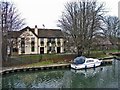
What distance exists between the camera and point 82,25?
45219mm

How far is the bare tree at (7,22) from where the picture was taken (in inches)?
1451

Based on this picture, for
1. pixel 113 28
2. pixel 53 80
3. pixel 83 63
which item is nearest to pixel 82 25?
pixel 83 63

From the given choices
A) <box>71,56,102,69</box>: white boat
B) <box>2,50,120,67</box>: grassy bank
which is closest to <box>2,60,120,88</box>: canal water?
<box>71,56,102,69</box>: white boat

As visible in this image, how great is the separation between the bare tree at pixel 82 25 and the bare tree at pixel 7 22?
985 cm

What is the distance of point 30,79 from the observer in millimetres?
29641

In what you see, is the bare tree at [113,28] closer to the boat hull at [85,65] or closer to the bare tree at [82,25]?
the bare tree at [82,25]

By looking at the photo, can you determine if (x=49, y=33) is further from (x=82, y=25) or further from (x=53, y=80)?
(x=53, y=80)

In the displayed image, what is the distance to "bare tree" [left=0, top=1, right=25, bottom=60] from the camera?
121 ft

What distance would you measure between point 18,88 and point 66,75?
29.6 feet

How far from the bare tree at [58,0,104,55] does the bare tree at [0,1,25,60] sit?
9.85 metres

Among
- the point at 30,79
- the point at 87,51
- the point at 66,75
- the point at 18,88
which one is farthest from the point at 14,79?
the point at 87,51

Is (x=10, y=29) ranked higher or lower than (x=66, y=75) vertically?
higher

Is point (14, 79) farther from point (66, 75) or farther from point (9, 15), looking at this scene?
point (9, 15)

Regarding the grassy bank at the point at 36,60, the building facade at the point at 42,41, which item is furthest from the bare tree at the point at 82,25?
the building facade at the point at 42,41
